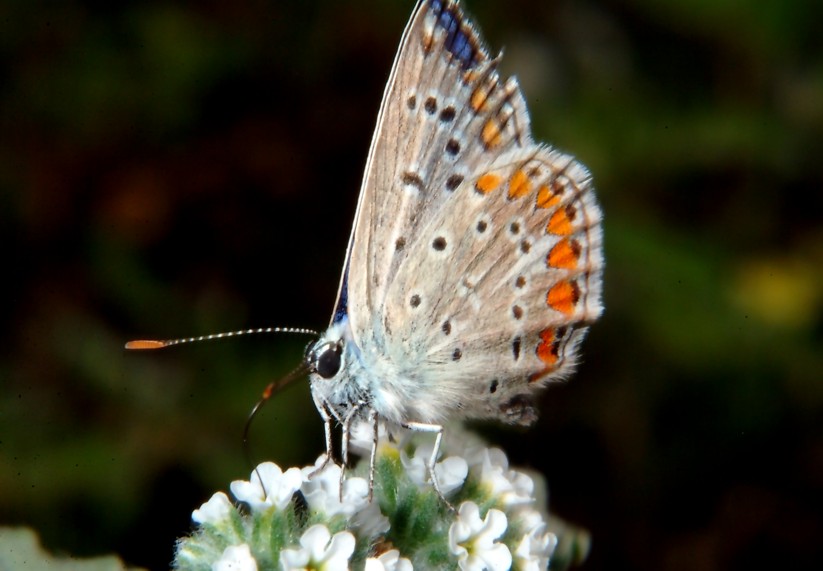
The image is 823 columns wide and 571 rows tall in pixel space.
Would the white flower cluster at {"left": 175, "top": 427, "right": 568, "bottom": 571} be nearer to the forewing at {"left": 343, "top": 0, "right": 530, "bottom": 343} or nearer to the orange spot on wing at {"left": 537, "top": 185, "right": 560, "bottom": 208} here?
the forewing at {"left": 343, "top": 0, "right": 530, "bottom": 343}

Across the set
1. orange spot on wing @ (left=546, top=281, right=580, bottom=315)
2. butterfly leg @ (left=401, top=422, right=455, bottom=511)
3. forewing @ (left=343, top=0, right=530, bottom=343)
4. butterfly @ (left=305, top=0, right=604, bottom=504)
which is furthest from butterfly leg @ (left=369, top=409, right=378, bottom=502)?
orange spot on wing @ (left=546, top=281, right=580, bottom=315)

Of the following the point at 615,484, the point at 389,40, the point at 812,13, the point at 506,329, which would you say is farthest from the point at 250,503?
the point at 812,13

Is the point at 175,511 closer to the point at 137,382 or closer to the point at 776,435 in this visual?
the point at 137,382

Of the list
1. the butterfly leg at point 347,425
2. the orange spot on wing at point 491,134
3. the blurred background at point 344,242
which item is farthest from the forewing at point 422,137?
the blurred background at point 344,242

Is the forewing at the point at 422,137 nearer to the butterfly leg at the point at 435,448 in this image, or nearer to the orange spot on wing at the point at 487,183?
the orange spot on wing at the point at 487,183

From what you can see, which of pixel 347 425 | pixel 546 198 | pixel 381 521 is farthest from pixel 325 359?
pixel 546 198

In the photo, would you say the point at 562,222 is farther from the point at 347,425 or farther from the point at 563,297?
the point at 347,425
